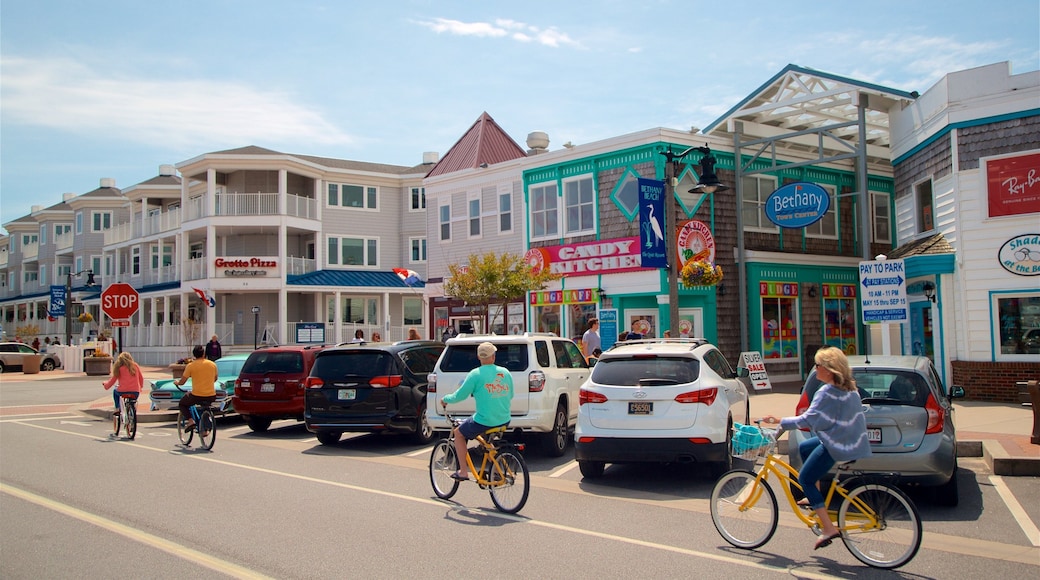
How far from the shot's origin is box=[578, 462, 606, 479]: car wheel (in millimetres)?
10039

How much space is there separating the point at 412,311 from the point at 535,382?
33261 millimetres

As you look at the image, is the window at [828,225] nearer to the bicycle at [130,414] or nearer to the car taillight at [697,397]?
the car taillight at [697,397]

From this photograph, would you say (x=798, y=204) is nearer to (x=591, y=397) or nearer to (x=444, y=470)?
(x=591, y=397)

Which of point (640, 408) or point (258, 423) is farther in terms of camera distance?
point (258, 423)

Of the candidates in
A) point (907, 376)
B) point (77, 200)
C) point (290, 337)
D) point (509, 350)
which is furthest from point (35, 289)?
point (907, 376)

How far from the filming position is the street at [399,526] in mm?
6281

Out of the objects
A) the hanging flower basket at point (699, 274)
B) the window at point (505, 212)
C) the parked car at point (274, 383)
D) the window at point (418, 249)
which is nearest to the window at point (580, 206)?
the window at point (505, 212)

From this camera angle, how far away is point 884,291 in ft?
45.6

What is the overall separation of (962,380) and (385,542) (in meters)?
14.0

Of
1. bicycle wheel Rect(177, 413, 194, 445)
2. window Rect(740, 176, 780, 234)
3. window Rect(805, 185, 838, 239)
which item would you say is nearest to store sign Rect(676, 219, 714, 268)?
window Rect(740, 176, 780, 234)

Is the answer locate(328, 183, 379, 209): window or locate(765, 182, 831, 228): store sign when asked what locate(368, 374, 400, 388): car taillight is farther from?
locate(328, 183, 379, 209): window

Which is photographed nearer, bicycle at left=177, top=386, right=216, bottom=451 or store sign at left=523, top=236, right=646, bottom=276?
bicycle at left=177, top=386, right=216, bottom=451

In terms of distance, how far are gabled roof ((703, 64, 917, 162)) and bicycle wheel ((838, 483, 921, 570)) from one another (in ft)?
49.9

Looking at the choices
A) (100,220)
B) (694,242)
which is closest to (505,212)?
(694,242)
